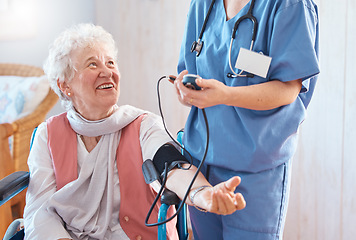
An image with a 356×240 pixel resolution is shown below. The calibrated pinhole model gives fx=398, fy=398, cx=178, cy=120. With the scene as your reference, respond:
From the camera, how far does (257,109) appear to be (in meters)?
1.08

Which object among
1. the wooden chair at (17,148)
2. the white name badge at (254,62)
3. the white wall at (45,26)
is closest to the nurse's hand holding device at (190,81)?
the white name badge at (254,62)

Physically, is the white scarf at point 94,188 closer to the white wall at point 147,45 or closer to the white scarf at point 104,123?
the white scarf at point 104,123

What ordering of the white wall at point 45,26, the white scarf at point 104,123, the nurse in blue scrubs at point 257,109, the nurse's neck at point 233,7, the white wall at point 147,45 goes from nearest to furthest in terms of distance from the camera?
the nurse in blue scrubs at point 257,109 → the nurse's neck at point 233,7 → the white scarf at point 104,123 → the white wall at point 147,45 → the white wall at point 45,26

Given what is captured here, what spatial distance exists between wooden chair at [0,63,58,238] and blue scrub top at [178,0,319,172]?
1419 mm

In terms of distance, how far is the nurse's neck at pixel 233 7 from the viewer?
122 centimetres

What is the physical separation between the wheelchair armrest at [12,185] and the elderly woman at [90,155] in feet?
0.10

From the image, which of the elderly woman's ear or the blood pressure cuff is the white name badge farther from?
the elderly woman's ear

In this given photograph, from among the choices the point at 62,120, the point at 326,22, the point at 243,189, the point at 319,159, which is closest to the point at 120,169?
the point at 62,120

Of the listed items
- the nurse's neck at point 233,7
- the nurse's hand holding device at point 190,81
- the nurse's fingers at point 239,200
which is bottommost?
the nurse's fingers at point 239,200

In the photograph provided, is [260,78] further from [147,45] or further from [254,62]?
[147,45]

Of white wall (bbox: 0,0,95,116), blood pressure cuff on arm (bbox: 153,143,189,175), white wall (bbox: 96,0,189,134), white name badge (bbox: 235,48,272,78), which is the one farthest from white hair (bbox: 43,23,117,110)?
white wall (bbox: 0,0,95,116)

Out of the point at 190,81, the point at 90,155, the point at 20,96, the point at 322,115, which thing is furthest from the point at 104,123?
the point at 20,96

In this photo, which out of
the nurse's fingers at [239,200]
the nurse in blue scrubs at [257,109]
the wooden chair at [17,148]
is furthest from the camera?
the wooden chair at [17,148]

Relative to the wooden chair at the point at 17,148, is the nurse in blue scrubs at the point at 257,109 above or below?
above
